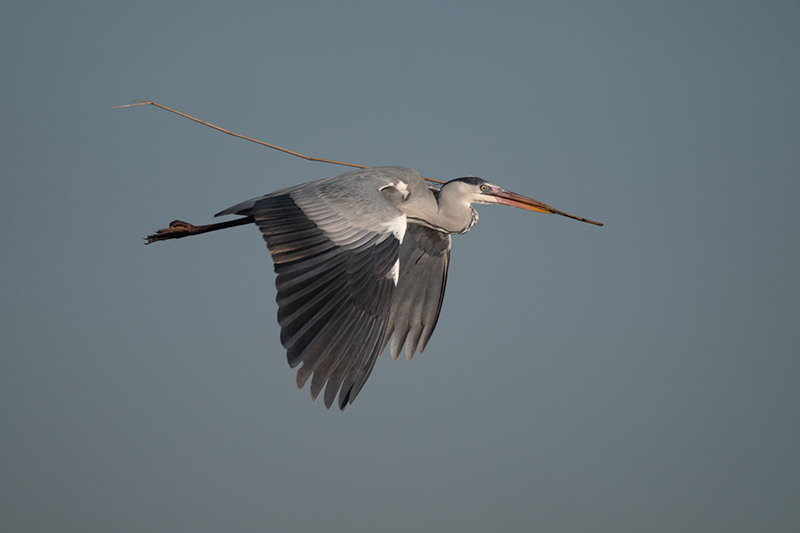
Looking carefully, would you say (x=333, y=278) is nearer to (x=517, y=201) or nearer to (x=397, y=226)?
(x=397, y=226)

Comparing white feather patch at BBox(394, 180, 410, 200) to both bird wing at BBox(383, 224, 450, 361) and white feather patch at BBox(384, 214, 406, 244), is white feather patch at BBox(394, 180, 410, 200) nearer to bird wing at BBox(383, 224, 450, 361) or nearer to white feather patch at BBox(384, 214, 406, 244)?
white feather patch at BBox(384, 214, 406, 244)

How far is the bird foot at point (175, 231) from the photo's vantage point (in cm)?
578

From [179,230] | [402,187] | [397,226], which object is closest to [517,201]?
[402,187]

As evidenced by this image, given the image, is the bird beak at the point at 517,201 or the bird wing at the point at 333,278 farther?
the bird beak at the point at 517,201

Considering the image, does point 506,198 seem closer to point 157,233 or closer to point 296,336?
point 296,336

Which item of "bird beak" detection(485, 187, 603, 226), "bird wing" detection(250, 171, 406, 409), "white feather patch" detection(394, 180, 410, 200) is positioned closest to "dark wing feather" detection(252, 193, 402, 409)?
"bird wing" detection(250, 171, 406, 409)

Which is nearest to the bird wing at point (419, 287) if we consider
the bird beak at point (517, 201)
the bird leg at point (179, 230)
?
the bird beak at point (517, 201)

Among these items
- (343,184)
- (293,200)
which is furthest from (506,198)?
(293,200)

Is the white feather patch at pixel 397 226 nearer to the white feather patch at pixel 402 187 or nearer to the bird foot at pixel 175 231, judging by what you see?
the white feather patch at pixel 402 187

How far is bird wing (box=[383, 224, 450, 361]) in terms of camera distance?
5965mm

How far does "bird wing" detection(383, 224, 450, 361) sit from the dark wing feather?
5.87ft

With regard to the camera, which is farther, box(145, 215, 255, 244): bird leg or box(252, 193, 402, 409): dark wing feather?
box(145, 215, 255, 244): bird leg

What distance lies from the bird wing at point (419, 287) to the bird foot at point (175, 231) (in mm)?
1968

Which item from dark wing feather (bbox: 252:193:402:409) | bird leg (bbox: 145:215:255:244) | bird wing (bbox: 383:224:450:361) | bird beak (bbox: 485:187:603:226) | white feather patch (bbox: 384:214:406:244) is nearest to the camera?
dark wing feather (bbox: 252:193:402:409)
